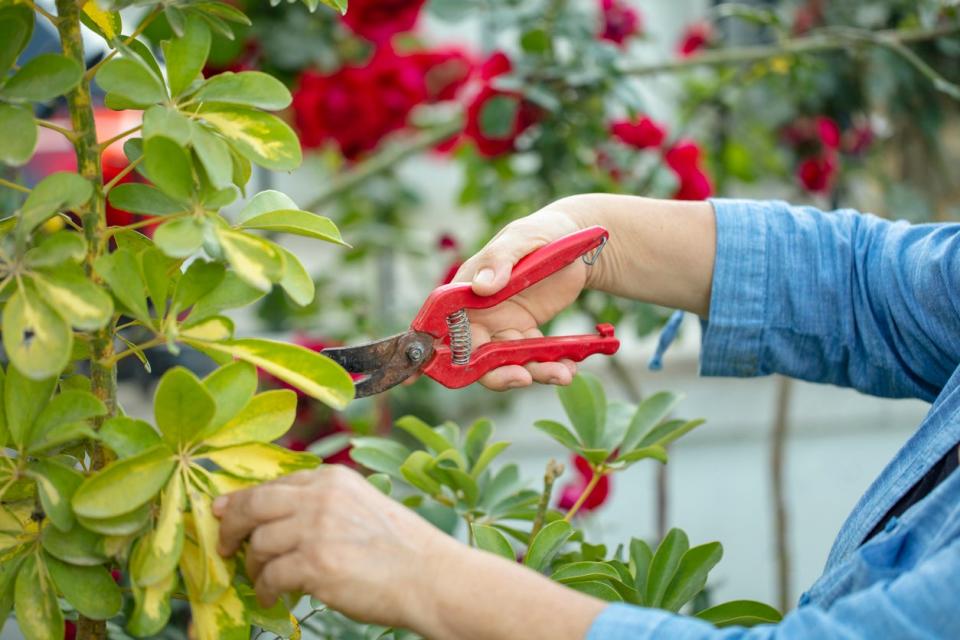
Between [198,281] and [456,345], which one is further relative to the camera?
[456,345]

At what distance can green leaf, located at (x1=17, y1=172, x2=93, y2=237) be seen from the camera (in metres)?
0.53

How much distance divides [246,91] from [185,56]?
4cm

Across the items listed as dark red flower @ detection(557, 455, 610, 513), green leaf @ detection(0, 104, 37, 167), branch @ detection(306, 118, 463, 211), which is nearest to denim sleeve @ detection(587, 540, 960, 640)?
green leaf @ detection(0, 104, 37, 167)

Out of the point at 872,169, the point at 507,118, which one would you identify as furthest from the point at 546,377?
the point at 872,169

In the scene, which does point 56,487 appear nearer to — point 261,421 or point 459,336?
point 261,421

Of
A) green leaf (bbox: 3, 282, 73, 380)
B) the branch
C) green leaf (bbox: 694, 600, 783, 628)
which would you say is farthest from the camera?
the branch

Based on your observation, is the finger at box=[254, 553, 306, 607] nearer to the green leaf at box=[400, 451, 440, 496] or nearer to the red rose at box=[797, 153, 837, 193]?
the green leaf at box=[400, 451, 440, 496]

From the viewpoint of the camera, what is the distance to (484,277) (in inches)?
30.7

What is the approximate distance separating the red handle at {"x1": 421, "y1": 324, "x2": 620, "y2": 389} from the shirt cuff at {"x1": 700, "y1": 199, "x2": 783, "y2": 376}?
0.31 feet

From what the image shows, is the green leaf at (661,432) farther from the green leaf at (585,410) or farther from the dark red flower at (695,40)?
the dark red flower at (695,40)

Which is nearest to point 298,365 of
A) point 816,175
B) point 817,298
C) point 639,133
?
point 817,298

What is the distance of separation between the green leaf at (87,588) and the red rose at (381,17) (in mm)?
981

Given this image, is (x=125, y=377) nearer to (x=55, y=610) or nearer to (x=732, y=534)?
(x=55, y=610)

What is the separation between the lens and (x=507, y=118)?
4.42 ft
